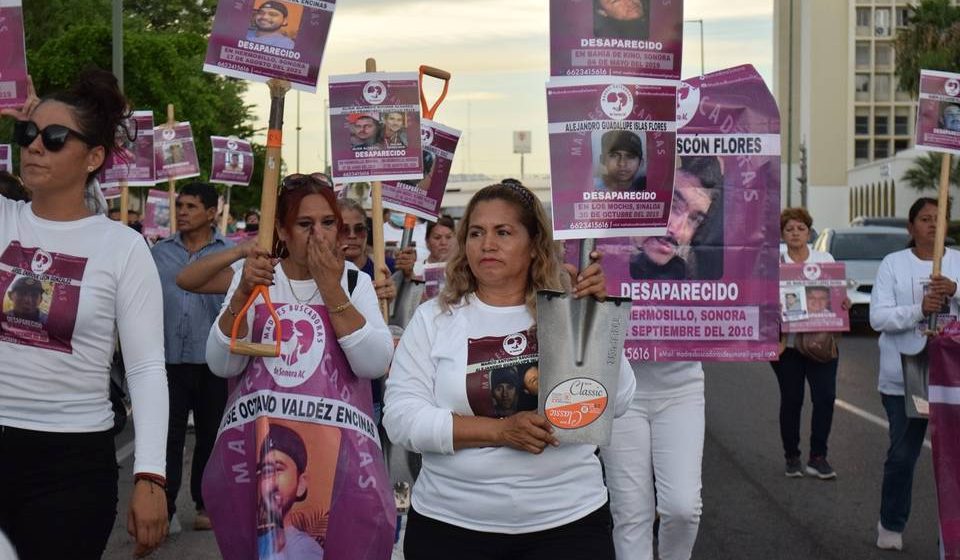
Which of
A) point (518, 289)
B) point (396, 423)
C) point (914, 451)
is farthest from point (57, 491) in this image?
point (914, 451)

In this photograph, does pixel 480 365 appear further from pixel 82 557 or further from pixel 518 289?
pixel 82 557

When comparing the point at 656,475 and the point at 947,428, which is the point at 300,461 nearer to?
the point at 656,475

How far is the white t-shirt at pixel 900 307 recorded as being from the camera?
8422mm

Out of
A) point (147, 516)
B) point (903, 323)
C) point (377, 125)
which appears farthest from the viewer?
point (903, 323)

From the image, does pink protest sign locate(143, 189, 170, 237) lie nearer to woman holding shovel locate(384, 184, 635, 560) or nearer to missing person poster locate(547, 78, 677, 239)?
missing person poster locate(547, 78, 677, 239)

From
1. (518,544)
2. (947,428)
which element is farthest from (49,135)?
(947,428)

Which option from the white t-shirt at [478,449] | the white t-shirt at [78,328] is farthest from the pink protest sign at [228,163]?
the white t-shirt at [78,328]

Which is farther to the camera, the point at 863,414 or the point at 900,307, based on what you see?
the point at 863,414

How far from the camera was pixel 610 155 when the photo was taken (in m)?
5.34

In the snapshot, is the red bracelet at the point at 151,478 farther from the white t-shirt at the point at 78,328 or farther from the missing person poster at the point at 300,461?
the missing person poster at the point at 300,461

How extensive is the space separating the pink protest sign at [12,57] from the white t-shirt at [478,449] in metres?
2.72

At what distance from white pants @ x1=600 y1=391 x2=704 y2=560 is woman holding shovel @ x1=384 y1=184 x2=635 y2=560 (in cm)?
192

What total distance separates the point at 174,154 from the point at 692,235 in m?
10.4

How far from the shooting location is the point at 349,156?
7.98 metres
